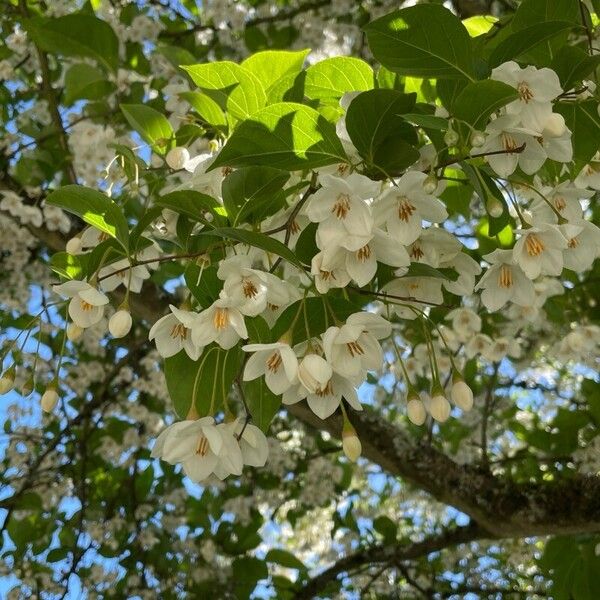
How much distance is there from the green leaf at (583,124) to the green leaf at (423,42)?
0.84ft

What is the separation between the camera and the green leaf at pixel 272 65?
157 cm

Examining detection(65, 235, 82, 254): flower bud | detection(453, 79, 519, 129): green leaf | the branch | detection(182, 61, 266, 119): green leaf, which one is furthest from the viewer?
the branch

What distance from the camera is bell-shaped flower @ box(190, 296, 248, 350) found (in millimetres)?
1274

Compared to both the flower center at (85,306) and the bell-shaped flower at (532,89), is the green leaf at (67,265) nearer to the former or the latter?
the flower center at (85,306)

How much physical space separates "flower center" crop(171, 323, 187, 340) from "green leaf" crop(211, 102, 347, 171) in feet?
1.00

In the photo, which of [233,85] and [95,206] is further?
[233,85]

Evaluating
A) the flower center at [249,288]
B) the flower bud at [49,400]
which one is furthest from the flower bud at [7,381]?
the flower center at [249,288]

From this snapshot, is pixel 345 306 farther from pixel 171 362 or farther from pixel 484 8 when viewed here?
pixel 484 8

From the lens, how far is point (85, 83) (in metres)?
2.88

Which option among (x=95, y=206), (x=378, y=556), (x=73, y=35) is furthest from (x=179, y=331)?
(x=378, y=556)

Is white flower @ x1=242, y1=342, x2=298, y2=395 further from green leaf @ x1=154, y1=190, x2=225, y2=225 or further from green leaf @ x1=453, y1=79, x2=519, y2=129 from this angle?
green leaf @ x1=453, y1=79, x2=519, y2=129

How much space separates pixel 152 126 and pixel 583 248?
973 millimetres

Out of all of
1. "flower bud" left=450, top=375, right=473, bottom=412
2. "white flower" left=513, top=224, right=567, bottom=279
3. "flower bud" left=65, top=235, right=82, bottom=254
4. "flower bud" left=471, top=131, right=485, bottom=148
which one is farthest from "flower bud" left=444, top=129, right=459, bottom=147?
"flower bud" left=65, top=235, right=82, bottom=254

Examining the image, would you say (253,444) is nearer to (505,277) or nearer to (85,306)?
(85,306)
